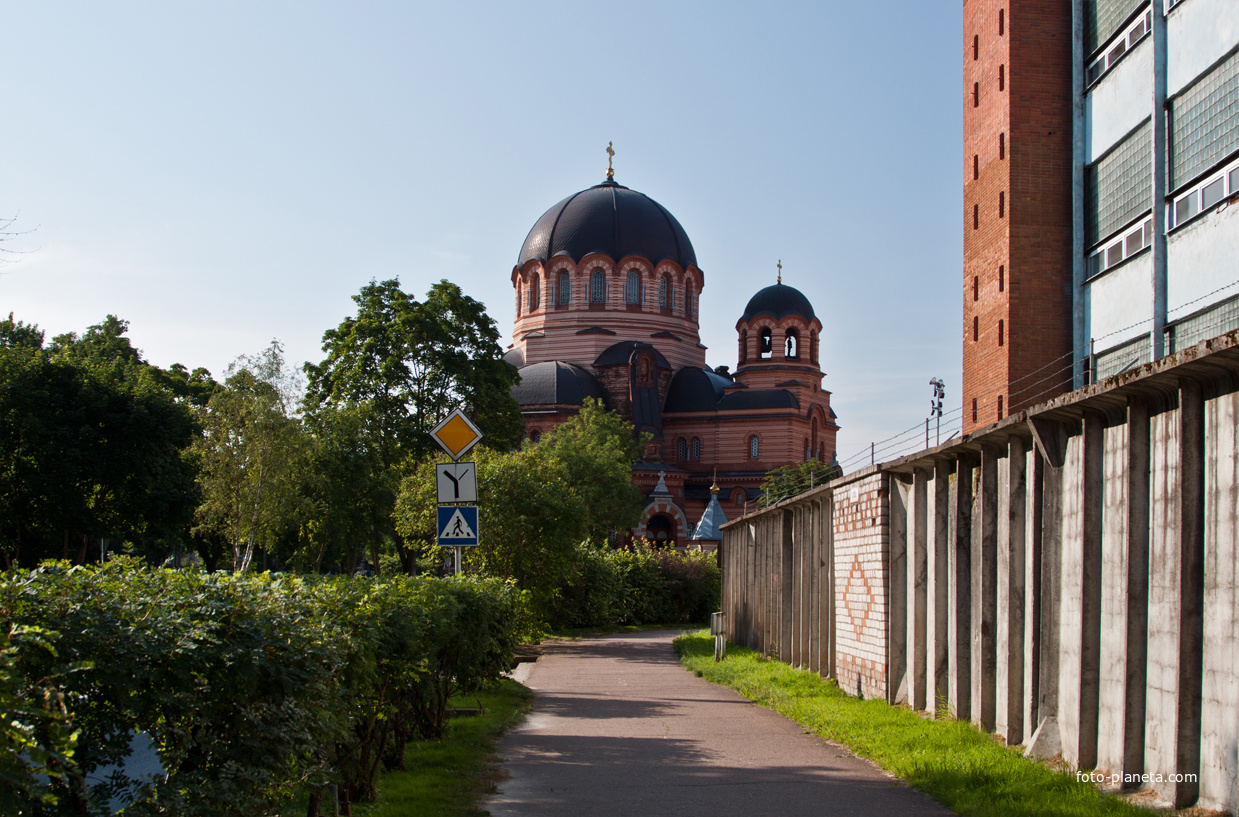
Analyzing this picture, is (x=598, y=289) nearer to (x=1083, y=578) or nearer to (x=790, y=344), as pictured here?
(x=790, y=344)

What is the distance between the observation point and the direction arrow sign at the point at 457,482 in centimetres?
1229

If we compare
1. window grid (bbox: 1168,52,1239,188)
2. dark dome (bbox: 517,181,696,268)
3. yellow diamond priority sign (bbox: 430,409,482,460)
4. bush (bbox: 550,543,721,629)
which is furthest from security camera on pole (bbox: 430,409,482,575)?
dark dome (bbox: 517,181,696,268)

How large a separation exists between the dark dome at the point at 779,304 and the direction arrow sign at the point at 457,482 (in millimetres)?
55998

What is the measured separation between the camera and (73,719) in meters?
4.05

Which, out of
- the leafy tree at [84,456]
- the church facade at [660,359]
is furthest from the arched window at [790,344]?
the leafy tree at [84,456]

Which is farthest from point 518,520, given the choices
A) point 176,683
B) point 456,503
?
point 176,683

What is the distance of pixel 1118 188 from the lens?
18.9 metres

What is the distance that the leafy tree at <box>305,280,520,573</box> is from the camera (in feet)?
118

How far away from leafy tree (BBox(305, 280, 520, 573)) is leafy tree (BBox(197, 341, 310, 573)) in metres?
2.40

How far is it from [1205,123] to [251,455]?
31885 millimetres

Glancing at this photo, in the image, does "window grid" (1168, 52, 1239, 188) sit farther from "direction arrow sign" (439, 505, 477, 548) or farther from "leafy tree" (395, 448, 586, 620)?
"leafy tree" (395, 448, 586, 620)

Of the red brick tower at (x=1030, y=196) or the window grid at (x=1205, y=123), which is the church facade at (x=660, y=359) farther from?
the window grid at (x=1205, y=123)

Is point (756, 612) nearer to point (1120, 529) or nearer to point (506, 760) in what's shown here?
point (506, 760)

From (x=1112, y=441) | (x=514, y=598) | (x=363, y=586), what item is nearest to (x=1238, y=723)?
(x=1112, y=441)
